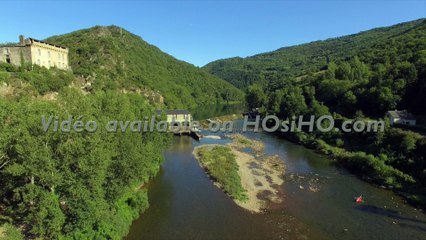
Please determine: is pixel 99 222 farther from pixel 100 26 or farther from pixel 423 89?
pixel 100 26

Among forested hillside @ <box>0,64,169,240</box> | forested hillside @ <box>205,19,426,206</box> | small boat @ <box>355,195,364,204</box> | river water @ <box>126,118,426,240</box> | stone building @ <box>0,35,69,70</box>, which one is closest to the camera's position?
forested hillside @ <box>0,64,169,240</box>

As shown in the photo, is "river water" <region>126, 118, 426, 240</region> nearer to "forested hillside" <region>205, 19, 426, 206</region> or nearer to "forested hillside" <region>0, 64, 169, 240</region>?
"forested hillside" <region>205, 19, 426, 206</region>

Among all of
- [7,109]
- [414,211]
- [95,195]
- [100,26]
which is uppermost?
[100,26]

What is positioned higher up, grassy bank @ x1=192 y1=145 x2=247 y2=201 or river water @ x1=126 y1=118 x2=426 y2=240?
grassy bank @ x1=192 y1=145 x2=247 y2=201

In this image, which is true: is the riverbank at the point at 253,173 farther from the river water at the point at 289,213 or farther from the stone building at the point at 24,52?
the stone building at the point at 24,52

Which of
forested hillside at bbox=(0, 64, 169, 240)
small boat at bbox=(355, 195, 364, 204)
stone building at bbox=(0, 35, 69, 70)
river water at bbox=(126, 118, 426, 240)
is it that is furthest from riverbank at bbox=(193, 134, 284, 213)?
stone building at bbox=(0, 35, 69, 70)

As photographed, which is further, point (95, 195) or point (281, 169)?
point (281, 169)

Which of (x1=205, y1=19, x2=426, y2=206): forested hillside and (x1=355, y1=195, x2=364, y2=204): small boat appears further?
(x1=205, y1=19, x2=426, y2=206): forested hillside

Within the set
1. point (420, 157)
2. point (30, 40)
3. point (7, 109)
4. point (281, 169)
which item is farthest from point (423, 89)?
point (30, 40)
